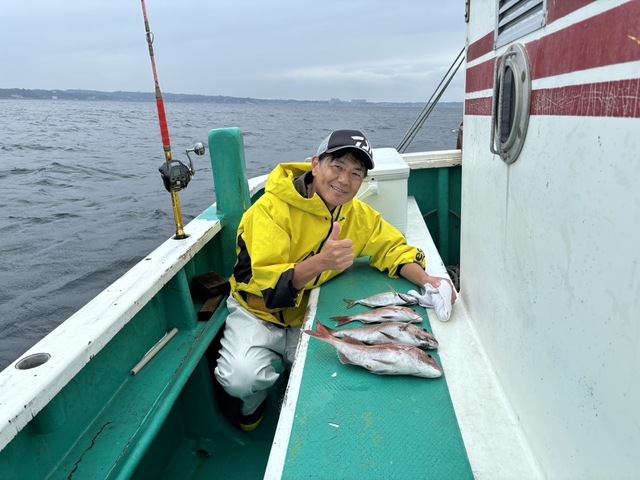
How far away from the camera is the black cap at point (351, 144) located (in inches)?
110

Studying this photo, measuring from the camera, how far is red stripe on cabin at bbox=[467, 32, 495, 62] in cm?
226

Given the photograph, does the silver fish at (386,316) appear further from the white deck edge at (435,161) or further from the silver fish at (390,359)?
the white deck edge at (435,161)

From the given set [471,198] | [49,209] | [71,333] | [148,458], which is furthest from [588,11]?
[49,209]

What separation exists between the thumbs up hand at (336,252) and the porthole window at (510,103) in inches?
36.5

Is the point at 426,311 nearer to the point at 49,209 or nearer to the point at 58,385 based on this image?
the point at 58,385

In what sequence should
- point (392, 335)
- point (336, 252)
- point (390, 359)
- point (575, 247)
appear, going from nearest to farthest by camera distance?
point (575, 247) < point (390, 359) < point (392, 335) < point (336, 252)

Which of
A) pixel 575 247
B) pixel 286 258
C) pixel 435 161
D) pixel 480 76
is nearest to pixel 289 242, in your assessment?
pixel 286 258

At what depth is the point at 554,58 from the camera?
4.89ft

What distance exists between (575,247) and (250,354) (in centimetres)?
201

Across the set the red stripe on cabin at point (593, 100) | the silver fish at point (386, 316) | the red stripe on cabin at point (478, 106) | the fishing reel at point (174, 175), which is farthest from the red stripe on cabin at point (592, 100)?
the fishing reel at point (174, 175)

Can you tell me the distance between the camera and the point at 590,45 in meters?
1.24

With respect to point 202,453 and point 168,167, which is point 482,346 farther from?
point 168,167

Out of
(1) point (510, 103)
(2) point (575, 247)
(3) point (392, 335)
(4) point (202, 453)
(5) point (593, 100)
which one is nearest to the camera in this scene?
(5) point (593, 100)

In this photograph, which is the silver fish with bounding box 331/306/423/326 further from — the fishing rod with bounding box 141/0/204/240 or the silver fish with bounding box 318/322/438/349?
the fishing rod with bounding box 141/0/204/240
